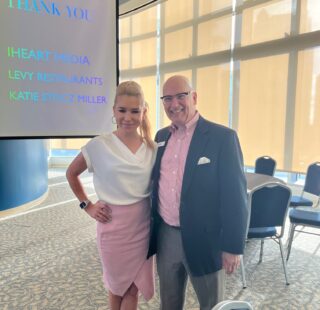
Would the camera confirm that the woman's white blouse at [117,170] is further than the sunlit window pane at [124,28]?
No

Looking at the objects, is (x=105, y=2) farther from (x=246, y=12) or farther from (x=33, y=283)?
(x=246, y=12)

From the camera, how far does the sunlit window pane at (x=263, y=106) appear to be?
520 cm

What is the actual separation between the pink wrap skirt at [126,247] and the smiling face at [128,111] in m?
0.39

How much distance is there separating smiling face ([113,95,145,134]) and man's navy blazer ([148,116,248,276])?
1.01 feet

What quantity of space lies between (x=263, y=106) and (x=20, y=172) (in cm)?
429

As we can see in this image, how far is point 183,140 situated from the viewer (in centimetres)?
149

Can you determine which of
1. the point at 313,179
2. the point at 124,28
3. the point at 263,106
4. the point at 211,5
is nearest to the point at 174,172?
the point at 313,179

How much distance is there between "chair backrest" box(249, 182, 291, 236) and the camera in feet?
8.68

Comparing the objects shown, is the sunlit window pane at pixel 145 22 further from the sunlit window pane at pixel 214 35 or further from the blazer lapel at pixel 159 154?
the blazer lapel at pixel 159 154

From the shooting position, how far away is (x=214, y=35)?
5.93m

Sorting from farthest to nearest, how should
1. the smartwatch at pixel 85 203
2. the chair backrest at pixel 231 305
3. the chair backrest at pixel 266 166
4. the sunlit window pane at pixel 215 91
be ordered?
1. the sunlit window pane at pixel 215 91
2. the chair backrest at pixel 266 166
3. the smartwatch at pixel 85 203
4. the chair backrest at pixel 231 305

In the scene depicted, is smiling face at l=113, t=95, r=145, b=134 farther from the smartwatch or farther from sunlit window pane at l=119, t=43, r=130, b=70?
sunlit window pane at l=119, t=43, r=130, b=70


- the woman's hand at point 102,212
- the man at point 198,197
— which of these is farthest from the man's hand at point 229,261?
the woman's hand at point 102,212

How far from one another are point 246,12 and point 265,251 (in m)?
4.07
